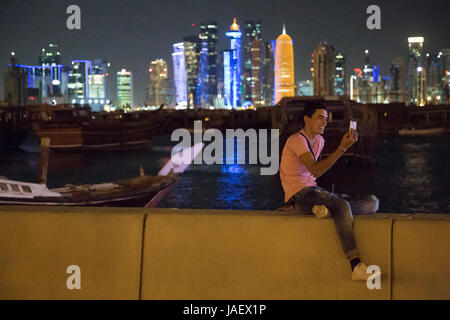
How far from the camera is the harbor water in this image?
28.3 m

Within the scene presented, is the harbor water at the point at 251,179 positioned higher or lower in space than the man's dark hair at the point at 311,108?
lower

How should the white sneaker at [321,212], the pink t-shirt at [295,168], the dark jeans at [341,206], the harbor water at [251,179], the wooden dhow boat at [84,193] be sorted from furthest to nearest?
the harbor water at [251,179]
the wooden dhow boat at [84,193]
the pink t-shirt at [295,168]
the white sneaker at [321,212]
the dark jeans at [341,206]

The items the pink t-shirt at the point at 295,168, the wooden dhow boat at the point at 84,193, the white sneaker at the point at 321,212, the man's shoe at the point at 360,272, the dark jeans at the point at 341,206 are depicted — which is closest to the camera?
the man's shoe at the point at 360,272

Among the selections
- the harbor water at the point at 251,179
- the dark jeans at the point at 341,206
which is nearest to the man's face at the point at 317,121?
the dark jeans at the point at 341,206

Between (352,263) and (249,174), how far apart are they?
35.7 metres

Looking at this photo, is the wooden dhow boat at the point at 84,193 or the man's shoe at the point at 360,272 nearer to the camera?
the man's shoe at the point at 360,272

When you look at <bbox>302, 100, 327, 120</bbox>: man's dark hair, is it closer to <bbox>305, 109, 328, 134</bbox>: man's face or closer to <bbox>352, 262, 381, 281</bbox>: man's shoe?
<bbox>305, 109, 328, 134</bbox>: man's face

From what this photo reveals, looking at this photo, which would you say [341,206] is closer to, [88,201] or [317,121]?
[317,121]

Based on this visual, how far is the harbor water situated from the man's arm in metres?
20.1

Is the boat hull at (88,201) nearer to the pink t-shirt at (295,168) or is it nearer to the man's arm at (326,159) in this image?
the pink t-shirt at (295,168)

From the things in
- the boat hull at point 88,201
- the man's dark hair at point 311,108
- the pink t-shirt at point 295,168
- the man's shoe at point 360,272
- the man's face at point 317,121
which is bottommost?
the boat hull at point 88,201

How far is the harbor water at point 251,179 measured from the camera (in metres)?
28.3

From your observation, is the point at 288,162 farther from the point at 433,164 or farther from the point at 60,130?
the point at 60,130
